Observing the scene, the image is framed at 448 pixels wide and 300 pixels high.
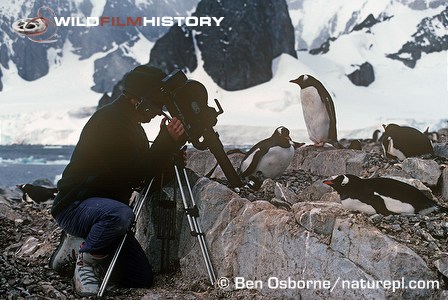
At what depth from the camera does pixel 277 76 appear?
630 centimetres

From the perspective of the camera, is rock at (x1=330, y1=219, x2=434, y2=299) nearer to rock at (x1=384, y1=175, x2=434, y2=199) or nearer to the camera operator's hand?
rock at (x1=384, y1=175, x2=434, y2=199)

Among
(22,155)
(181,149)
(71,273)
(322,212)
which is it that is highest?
(181,149)

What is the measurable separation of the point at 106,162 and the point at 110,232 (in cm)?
33

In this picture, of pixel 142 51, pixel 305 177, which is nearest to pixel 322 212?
pixel 305 177

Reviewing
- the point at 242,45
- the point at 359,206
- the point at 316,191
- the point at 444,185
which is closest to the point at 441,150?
the point at 444,185

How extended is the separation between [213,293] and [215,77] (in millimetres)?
4215

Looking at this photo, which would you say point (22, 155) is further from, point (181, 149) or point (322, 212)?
point (322, 212)

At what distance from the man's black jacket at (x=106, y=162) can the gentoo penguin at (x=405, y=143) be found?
1.98 metres

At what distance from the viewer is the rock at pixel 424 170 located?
3188 millimetres

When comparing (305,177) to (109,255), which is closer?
(109,255)

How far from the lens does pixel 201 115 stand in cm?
272

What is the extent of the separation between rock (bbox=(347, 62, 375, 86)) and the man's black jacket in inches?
191

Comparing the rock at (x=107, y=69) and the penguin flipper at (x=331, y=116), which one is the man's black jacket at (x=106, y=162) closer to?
the penguin flipper at (x=331, y=116)

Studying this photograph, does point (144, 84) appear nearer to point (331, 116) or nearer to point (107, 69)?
point (331, 116)
